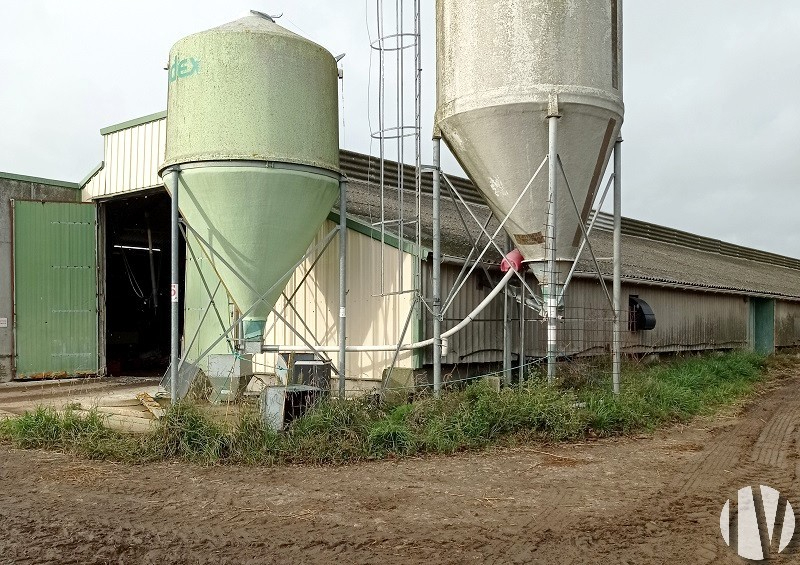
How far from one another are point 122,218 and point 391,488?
14.1 m

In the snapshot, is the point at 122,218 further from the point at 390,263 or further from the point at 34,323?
the point at 390,263

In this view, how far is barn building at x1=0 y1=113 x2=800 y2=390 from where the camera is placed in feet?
39.5

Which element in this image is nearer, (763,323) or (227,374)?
(227,374)

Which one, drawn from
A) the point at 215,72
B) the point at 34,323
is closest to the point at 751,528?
the point at 215,72

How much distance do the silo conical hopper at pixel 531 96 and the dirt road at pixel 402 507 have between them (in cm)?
378

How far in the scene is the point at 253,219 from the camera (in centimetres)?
1043

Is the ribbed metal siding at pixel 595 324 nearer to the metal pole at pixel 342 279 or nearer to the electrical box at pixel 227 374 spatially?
the metal pole at pixel 342 279

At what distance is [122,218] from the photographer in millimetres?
19031

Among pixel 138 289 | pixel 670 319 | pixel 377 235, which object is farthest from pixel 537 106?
pixel 138 289

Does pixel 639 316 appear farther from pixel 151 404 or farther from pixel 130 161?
pixel 130 161

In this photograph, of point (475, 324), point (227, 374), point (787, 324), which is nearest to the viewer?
point (227, 374)

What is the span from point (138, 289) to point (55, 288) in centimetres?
533

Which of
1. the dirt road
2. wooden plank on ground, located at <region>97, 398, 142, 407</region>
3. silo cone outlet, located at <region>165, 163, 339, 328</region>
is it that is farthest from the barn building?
the dirt road

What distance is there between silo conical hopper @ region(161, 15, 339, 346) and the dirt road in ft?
11.7
